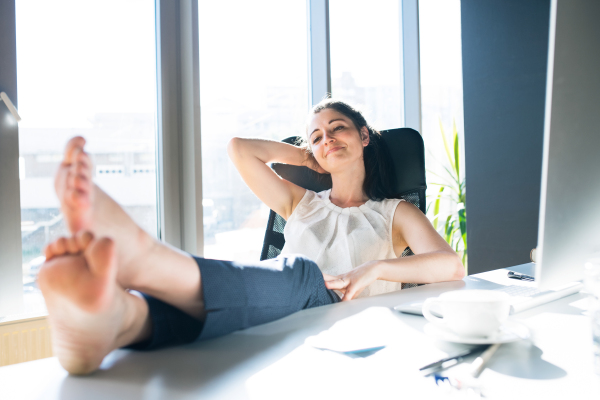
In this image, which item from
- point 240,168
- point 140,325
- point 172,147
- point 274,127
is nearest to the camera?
point 140,325

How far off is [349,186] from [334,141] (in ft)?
0.65

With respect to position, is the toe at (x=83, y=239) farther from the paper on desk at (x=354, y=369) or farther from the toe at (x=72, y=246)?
the paper on desk at (x=354, y=369)

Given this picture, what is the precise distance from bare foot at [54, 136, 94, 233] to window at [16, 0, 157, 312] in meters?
1.10

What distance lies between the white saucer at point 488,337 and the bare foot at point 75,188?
0.50 meters

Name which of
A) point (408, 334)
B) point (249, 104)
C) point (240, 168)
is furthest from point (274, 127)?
point (408, 334)

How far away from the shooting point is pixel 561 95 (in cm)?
56

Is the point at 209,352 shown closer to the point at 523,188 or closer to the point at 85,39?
the point at 85,39

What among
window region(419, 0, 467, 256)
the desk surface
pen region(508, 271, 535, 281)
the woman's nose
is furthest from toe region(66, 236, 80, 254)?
window region(419, 0, 467, 256)

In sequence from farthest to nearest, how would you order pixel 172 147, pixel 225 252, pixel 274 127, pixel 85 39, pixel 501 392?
1. pixel 274 127
2. pixel 225 252
3. pixel 172 147
4. pixel 85 39
5. pixel 501 392

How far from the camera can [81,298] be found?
0.49m

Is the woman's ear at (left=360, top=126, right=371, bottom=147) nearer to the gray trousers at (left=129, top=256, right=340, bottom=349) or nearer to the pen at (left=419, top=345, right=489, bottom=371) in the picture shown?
the gray trousers at (left=129, top=256, right=340, bottom=349)

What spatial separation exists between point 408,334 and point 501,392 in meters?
0.22

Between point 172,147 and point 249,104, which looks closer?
point 172,147

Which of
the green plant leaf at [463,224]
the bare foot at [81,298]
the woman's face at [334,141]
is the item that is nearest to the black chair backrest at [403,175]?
the woman's face at [334,141]
